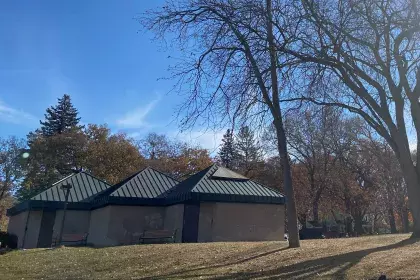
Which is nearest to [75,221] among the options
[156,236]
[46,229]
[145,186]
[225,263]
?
[46,229]

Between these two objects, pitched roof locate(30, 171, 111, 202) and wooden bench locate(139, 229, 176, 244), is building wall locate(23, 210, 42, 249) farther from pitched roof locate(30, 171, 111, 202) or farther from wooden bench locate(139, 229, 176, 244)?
wooden bench locate(139, 229, 176, 244)

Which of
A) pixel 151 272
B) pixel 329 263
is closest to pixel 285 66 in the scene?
pixel 329 263

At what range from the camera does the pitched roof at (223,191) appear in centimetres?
2330

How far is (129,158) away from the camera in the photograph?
53281 mm

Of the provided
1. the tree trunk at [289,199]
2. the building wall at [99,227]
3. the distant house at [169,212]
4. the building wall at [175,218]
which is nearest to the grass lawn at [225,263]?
the tree trunk at [289,199]

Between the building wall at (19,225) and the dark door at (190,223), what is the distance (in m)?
13.6

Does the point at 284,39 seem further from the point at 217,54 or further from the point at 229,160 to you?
A: the point at 229,160

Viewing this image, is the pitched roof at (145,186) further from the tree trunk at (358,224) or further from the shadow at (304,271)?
the tree trunk at (358,224)

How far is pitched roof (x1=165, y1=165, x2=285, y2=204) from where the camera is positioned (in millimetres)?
23297

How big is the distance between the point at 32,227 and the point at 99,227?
6.21 meters

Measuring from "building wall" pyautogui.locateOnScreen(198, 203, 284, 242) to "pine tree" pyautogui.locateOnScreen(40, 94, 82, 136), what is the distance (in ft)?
148

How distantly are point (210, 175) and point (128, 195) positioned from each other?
5089mm

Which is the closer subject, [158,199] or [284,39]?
[284,39]

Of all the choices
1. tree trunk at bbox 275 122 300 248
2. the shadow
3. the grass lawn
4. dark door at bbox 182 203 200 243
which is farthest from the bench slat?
the shadow
